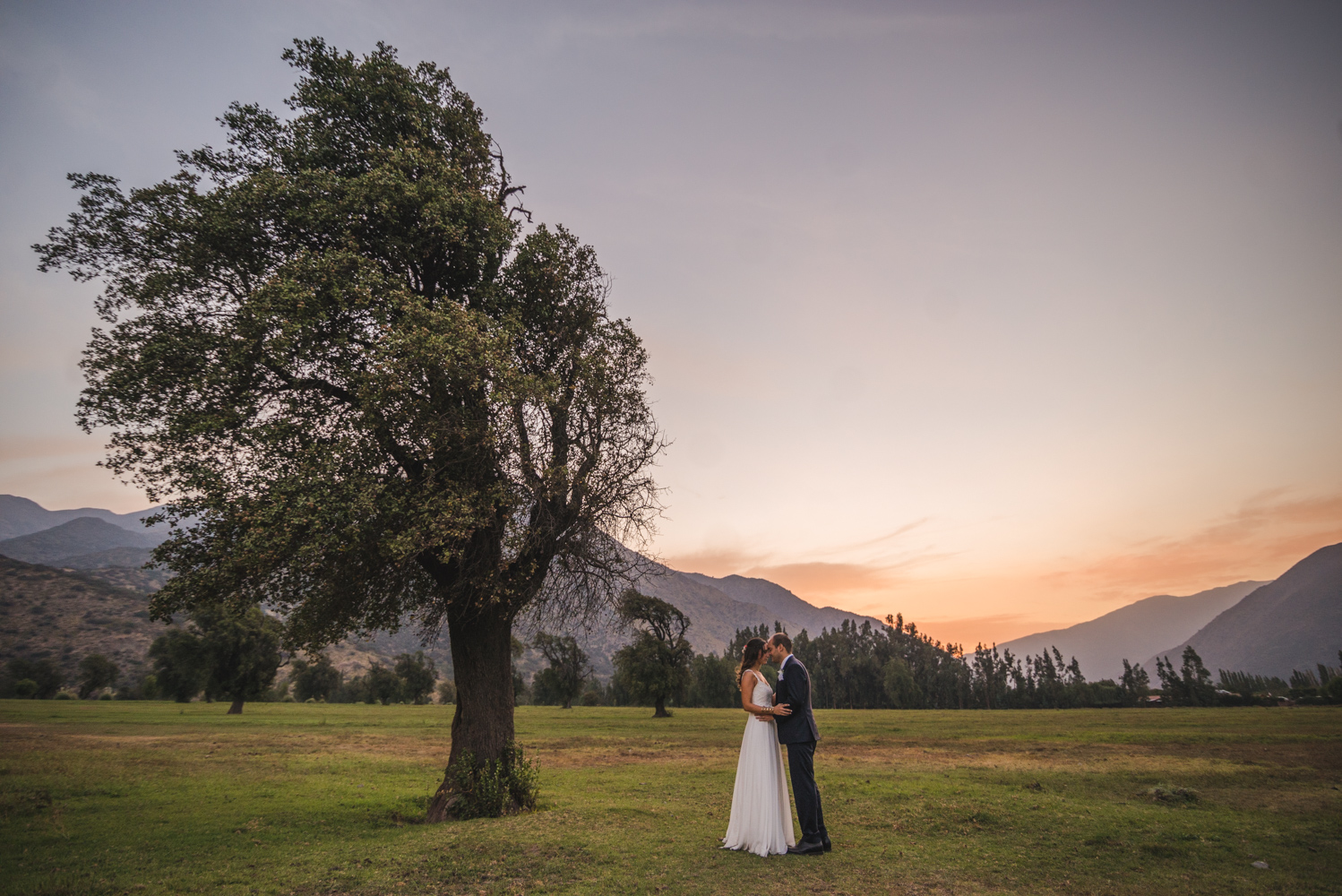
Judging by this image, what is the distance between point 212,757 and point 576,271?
92.0ft

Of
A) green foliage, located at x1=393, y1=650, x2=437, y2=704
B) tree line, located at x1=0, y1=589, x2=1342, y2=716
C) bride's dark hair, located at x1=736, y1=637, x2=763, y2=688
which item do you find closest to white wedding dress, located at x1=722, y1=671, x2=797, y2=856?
bride's dark hair, located at x1=736, y1=637, x2=763, y2=688

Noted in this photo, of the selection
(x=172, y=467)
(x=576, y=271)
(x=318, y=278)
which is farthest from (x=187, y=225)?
(x=576, y=271)

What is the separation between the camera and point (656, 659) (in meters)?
68.5

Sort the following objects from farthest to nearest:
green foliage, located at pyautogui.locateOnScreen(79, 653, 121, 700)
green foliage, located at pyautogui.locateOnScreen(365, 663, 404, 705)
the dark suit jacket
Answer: green foliage, located at pyautogui.locateOnScreen(365, 663, 404, 705) → green foliage, located at pyautogui.locateOnScreen(79, 653, 121, 700) → the dark suit jacket

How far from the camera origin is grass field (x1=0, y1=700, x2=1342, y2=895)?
8.75 meters

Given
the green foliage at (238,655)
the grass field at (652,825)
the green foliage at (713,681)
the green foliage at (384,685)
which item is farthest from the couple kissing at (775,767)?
the green foliage at (384,685)

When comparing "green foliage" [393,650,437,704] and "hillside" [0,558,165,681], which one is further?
"hillside" [0,558,165,681]

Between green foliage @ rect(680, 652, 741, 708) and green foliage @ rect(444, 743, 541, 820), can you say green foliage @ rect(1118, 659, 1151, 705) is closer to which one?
green foliage @ rect(680, 652, 741, 708)

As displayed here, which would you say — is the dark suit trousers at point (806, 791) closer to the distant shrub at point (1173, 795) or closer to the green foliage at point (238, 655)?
the distant shrub at point (1173, 795)

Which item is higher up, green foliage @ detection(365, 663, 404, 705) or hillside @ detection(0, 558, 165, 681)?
hillside @ detection(0, 558, 165, 681)

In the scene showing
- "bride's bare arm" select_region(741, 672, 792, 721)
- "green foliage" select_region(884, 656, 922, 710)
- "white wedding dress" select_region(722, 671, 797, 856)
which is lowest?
"green foliage" select_region(884, 656, 922, 710)

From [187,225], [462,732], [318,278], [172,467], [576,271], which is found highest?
[576,271]

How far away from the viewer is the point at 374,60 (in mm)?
14766

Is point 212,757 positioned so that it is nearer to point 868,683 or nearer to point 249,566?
point 249,566
